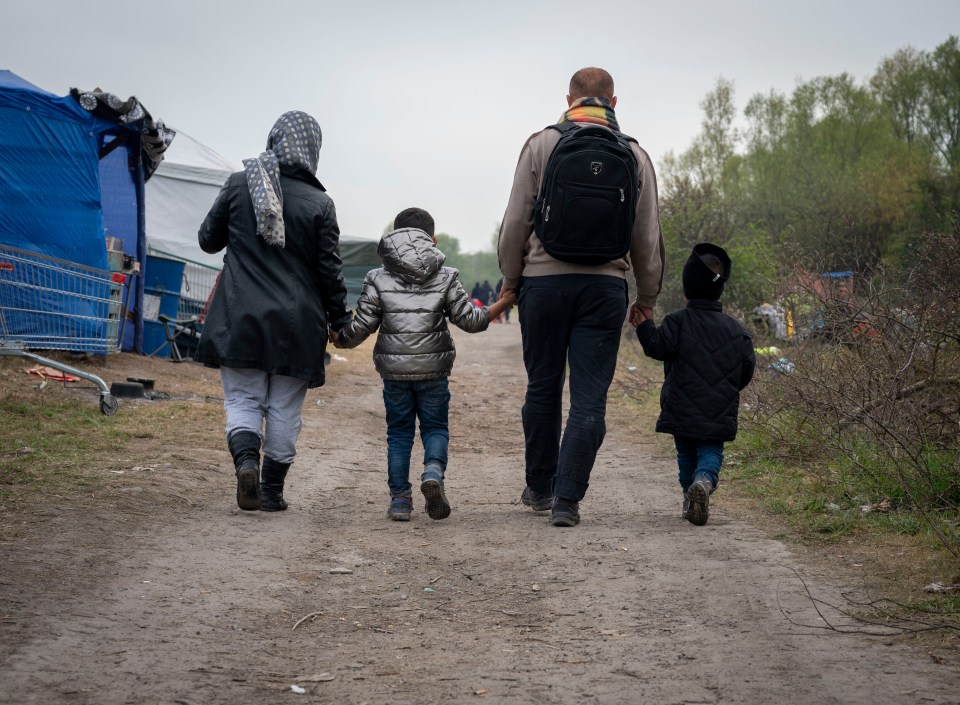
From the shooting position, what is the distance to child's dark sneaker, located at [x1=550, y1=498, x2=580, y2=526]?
18.4 ft

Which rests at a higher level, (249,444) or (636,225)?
(636,225)

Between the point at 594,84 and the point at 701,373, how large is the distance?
5.45 feet

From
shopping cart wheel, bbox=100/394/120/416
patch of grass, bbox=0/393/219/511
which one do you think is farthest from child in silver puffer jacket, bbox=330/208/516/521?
shopping cart wheel, bbox=100/394/120/416

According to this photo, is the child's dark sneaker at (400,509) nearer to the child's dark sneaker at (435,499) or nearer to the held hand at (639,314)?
the child's dark sneaker at (435,499)

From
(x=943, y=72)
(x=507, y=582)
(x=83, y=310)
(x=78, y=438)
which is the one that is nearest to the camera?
(x=507, y=582)

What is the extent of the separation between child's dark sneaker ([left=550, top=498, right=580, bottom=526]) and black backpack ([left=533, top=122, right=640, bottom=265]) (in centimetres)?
125

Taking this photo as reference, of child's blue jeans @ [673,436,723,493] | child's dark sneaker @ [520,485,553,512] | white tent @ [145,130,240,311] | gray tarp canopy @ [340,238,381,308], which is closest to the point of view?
child's blue jeans @ [673,436,723,493]

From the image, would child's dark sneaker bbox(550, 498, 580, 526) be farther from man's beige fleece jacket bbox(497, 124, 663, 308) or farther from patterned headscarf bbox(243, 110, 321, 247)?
patterned headscarf bbox(243, 110, 321, 247)

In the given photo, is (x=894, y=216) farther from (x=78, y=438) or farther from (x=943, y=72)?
(x=78, y=438)

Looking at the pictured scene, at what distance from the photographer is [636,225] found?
5.67 metres

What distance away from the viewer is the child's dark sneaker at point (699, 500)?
5.70m

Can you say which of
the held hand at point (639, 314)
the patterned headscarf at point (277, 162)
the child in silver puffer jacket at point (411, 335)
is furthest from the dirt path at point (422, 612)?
the patterned headscarf at point (277, 162)

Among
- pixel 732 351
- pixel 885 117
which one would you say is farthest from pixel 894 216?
pixel 732 351

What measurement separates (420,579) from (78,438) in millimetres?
4003
